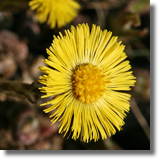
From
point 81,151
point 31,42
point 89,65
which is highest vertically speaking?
point 31,42

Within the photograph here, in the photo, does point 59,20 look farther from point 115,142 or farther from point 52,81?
point 115,142

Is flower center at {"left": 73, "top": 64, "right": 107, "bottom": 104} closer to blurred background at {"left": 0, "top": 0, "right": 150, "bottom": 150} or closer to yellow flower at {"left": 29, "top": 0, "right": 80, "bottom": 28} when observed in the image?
blurred background at {"left": 0, "top": 0, "right": 150, "bottom": 150}

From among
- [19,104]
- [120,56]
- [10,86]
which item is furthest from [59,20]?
[19,104]

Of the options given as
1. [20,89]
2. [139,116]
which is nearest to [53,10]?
[20,89]

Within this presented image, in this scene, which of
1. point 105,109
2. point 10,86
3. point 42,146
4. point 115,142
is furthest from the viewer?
point 115,142

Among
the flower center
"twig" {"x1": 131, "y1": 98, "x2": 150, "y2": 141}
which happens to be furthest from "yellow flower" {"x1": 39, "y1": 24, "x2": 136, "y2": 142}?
"twig" {"x1": 131, "y1": 98, "x2": 150, "y2": 141}

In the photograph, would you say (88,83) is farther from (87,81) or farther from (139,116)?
(139,116)
